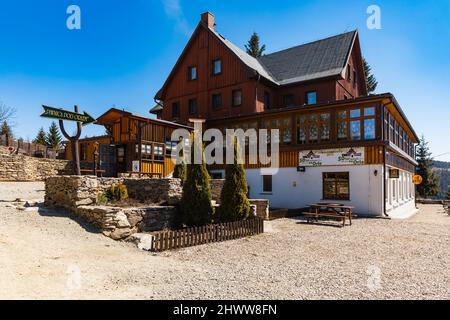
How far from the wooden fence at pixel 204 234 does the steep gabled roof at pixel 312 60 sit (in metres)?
16.6

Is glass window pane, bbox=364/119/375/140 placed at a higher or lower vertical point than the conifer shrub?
higher

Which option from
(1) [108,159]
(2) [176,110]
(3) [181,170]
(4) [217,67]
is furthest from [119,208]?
(2) [176,110]

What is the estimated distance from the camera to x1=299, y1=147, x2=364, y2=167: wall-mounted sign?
61.3 feet

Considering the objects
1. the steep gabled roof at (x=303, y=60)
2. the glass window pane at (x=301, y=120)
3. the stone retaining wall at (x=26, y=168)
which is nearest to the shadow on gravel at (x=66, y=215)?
the stone retaining wall at (x=26, y=168)

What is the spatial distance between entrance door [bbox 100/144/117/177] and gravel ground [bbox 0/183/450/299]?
9028mm

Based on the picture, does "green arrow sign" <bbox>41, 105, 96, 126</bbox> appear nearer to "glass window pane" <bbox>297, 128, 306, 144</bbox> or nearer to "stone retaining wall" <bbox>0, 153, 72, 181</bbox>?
"stone retaining wall" <bbox>0, 153, 72, 181</bbox>

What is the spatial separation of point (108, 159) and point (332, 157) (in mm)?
14446

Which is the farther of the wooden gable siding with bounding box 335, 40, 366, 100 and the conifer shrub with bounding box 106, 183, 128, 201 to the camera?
the wooden gable siding with bounding box 335, 40, 366, 100

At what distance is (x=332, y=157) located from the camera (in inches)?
770

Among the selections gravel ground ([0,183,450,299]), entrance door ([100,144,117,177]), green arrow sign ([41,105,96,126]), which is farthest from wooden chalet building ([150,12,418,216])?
green arrow sign ([41,105,96,126])

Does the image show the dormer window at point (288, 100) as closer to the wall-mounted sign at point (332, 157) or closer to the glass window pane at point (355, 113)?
the wall-mounted sign at point (332, 157)

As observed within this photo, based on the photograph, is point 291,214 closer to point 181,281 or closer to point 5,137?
point 181,281
